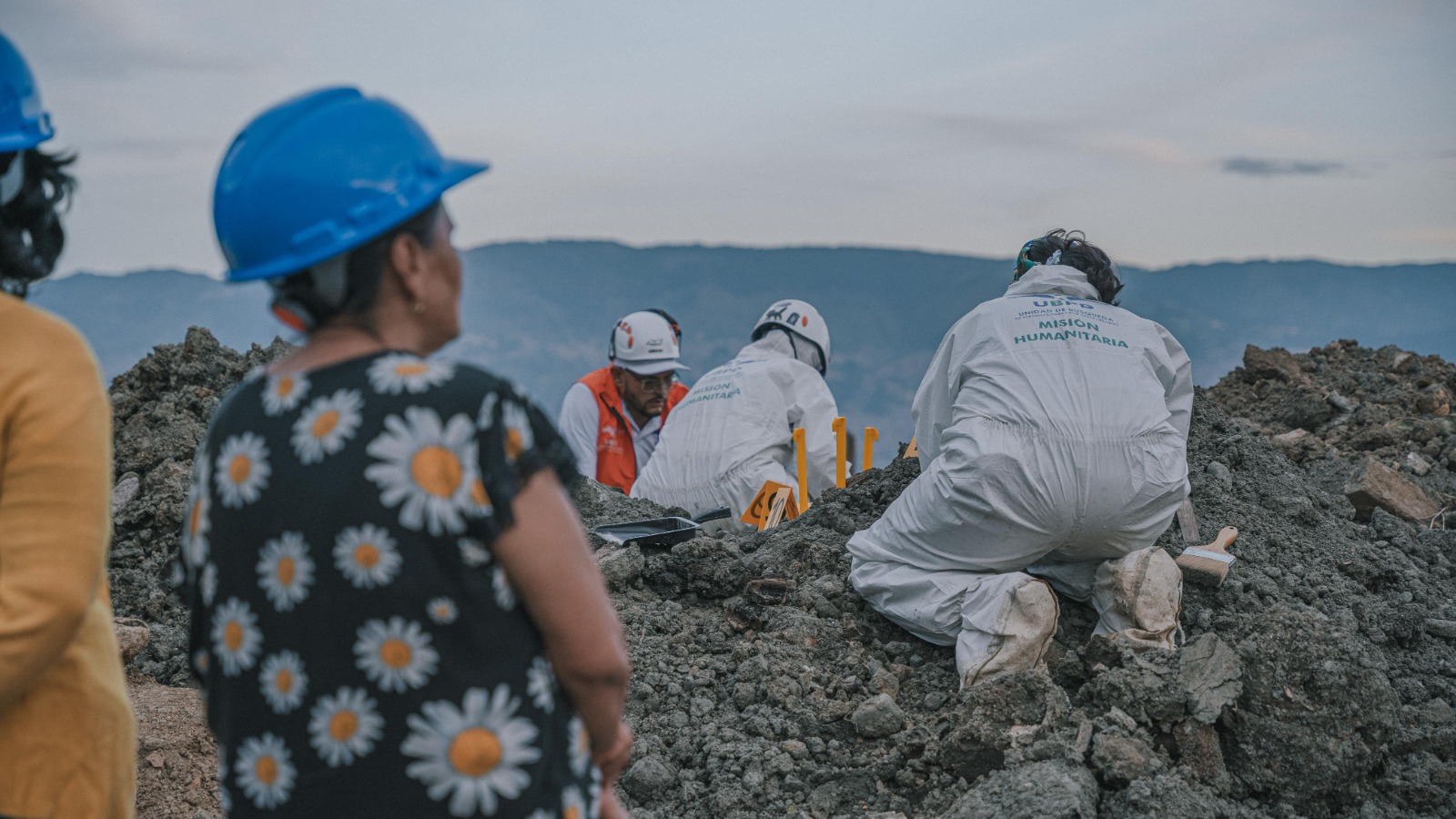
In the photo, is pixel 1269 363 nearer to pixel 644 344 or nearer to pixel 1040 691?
pixel 644 344

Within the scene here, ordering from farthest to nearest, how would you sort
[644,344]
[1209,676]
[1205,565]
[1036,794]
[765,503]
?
[644,344] → [765,503] → [1205,565] → [1209,676] → [1036,794]

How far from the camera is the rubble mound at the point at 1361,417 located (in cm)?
555

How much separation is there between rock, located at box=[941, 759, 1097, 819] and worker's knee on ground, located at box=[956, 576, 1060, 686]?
1.72 ft

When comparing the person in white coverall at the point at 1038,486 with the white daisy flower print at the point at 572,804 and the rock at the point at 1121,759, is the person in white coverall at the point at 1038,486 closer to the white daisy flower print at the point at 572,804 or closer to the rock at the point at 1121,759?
the rock at the point at 1121,759

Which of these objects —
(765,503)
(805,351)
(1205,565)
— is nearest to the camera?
(1205,565)

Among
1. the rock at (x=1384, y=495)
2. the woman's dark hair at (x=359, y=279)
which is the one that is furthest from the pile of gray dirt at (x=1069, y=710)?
the woman's dark hair at (x=359, y=279)

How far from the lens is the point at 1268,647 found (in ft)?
11.2

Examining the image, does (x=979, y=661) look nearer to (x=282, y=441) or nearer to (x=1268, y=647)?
(x=1268, y=647)

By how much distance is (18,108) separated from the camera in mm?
1604

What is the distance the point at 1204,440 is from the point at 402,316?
5.09m

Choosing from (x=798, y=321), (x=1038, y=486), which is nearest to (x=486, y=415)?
(x=1038, y=486)

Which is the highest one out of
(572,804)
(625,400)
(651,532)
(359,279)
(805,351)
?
(359,279)

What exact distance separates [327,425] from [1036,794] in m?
2.29

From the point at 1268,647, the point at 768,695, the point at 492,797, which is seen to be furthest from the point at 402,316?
the point at 1268,647
